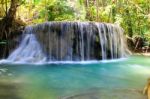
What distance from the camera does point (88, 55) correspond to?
13.5 metres

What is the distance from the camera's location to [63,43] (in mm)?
13359

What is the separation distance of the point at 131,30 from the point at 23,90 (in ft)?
41.0

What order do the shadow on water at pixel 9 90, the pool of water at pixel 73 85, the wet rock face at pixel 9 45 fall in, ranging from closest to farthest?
the pool of water at pixel 73 85, the shadow on water at pixel 9 90, the wet rock face at pixel 9 45

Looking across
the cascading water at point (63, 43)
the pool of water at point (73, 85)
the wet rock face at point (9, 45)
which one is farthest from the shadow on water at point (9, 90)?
the wet rock face at point (9, 45)

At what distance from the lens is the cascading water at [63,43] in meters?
13.1

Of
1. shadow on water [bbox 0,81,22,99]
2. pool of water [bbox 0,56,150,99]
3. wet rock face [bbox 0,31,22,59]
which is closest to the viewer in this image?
pool of water [bbox 0,56,150,99]

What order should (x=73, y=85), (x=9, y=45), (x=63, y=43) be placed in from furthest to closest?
(x=63, y=43)
(x=9, y=45)
(x=73, y=85)

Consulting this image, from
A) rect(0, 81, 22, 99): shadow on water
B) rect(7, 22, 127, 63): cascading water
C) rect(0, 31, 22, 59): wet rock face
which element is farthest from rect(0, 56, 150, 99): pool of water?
rect(0, 31, 22, 59): wet rock face

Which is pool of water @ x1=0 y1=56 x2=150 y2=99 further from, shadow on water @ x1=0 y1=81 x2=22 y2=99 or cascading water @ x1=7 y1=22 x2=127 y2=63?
cascading water @ x1=7 y1=22 x2=127 y2=63

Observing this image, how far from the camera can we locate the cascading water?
13086mm

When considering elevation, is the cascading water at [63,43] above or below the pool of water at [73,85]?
above

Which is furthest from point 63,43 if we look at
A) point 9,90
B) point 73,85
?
point 9,90

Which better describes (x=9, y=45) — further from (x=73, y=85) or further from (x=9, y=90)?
(x=9, y=90)

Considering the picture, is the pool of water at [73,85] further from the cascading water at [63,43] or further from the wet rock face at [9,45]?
the wet rock face at [9,45]
